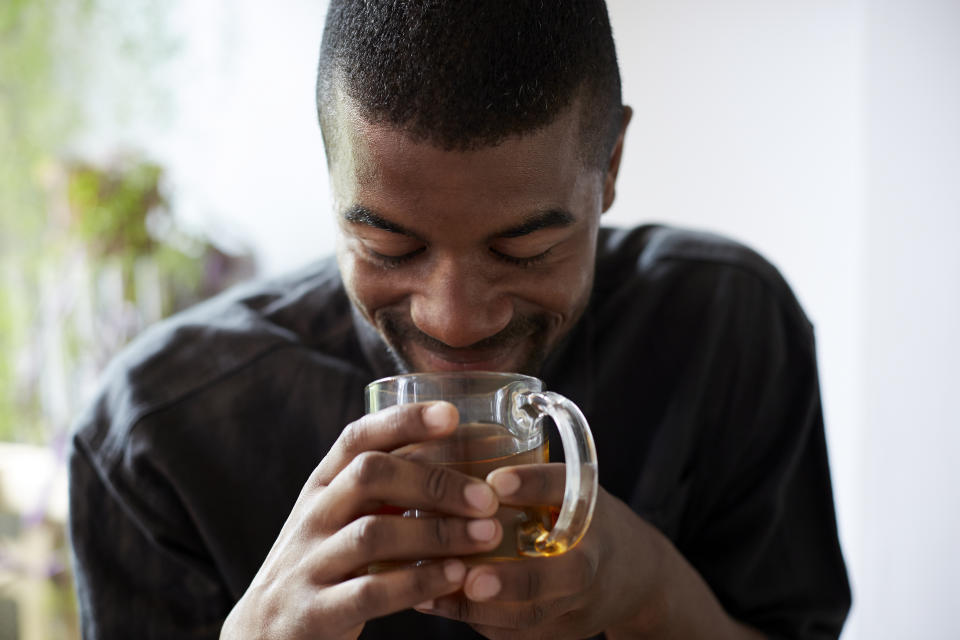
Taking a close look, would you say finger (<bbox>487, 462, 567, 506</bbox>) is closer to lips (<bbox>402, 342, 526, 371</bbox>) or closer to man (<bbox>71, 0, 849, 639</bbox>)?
man (<bbox>71, 0, 849, 639</bbox>)

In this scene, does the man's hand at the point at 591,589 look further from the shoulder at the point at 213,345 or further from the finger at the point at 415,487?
the shoulder at the point at 213,345

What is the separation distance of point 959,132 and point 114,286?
247 centimetres

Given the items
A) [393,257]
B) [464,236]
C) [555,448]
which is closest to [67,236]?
[555,448]

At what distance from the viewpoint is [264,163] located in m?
3.01

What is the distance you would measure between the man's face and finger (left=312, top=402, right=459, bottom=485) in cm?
23

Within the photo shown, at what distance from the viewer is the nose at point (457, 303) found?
0.92m

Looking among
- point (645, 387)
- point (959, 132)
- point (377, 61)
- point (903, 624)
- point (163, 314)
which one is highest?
point (377, 61)

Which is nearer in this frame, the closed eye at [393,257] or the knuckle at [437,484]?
the knuckle at [437,484]

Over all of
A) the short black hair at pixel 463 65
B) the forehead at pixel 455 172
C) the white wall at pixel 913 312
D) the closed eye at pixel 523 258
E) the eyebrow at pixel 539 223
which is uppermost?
the short black hair at pixel 463 65

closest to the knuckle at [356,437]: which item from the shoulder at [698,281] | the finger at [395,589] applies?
the finger at [395,589]

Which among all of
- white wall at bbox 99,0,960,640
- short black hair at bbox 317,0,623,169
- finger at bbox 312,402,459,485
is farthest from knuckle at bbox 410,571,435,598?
white wall at bbox 99,0,960,640

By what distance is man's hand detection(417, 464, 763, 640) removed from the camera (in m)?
0.70

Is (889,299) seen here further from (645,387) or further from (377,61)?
(377,61)

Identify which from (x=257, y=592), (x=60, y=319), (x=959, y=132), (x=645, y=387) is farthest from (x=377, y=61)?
(x=60, y=319)
